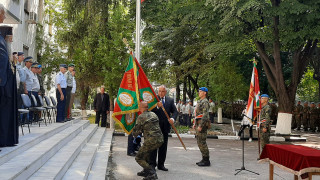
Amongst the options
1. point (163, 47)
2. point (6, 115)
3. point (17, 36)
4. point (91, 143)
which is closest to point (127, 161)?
point (91, 143)

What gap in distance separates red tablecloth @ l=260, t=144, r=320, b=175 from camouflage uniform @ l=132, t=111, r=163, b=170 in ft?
7.56

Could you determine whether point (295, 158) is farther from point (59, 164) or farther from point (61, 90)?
point (61, 90)

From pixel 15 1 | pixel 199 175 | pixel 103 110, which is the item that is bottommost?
pixel 199 175

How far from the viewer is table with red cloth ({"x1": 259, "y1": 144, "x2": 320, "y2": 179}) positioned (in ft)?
19.9

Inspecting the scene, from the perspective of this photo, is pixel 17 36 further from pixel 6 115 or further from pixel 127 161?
pixel 6 115

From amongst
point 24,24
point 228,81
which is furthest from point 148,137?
point 228,81

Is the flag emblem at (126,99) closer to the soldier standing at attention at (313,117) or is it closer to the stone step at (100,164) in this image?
the stone step at (100,164)

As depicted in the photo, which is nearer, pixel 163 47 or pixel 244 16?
pixel 244 16

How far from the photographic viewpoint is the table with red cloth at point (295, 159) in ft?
19.9

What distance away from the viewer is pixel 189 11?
18.8 metres

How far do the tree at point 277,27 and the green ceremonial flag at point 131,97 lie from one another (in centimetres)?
753

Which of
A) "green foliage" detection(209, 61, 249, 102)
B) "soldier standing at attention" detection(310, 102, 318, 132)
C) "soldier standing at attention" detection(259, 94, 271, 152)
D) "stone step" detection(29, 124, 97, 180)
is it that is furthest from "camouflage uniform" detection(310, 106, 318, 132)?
"stone step" detection(29, 124, 97, 180)

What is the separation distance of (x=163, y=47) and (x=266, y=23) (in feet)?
49.3

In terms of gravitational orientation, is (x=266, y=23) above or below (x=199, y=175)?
above
